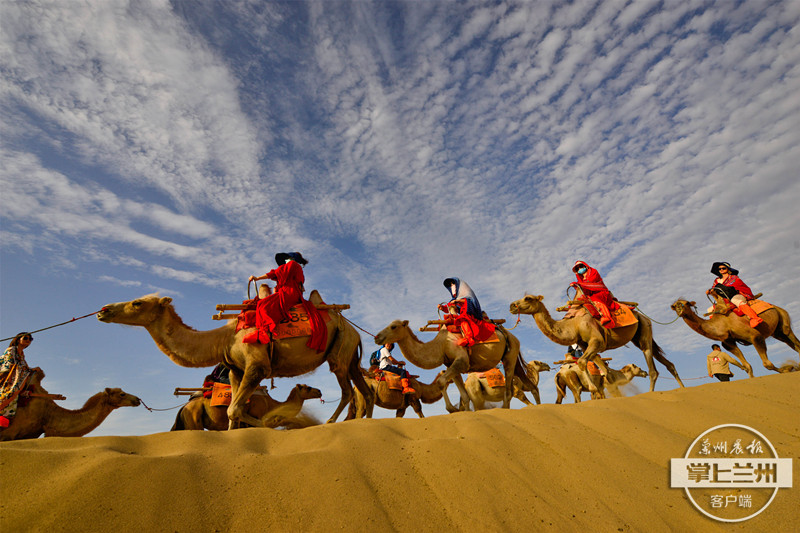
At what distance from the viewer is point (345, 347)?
786 cm

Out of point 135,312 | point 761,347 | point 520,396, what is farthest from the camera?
point 520,396

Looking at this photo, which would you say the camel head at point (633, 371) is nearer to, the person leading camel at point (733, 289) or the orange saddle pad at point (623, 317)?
the person leading camel at point (733, 289)

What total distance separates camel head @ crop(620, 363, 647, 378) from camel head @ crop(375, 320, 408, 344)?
44.8 ft

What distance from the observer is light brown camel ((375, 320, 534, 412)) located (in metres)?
8.97

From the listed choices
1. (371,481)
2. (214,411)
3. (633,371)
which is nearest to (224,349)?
(214,411)

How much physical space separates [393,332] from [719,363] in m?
10.1

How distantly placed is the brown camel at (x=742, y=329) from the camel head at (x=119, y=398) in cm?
1481

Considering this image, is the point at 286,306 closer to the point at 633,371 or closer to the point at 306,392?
the point at 306,392

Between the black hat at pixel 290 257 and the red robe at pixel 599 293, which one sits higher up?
the red robe at pixel 599 293

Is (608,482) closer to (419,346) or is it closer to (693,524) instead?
(693,524)

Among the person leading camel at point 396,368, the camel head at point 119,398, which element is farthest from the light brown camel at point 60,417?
the person leading camel at point 396,368

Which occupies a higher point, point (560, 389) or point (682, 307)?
point (682, 307)

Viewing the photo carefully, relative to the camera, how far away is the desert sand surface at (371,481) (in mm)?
2311

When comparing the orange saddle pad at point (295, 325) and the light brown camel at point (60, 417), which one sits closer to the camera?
the orange saddle pad at point (295, 325)
